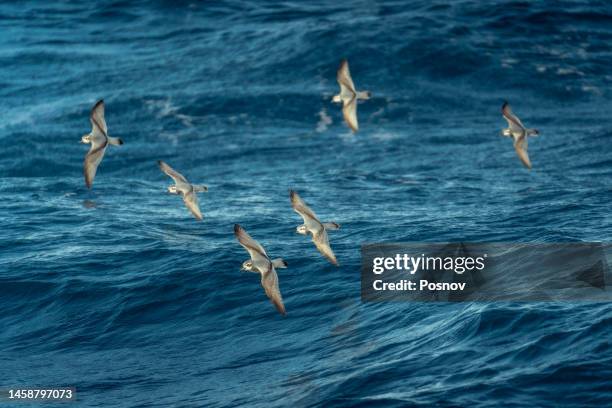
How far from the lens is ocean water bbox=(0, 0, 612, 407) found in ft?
81.6

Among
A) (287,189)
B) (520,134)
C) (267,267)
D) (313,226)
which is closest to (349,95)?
(520,134)

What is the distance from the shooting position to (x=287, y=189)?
→ 141 ft

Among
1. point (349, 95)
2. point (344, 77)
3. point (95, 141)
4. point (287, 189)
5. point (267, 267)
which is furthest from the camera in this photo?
point (287, 189)

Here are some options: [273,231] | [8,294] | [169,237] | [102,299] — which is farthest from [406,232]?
[8,294]

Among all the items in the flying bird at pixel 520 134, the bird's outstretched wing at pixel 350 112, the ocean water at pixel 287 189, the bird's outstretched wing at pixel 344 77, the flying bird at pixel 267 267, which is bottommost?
the ocean water at pixel 287 189

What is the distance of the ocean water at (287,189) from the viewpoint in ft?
81.6

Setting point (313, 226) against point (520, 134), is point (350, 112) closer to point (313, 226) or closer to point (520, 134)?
point (520, 134)

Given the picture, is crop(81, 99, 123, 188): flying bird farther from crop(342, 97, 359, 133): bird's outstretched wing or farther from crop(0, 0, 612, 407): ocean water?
crop(342, 97, 359, 133): bird's outstretched wing

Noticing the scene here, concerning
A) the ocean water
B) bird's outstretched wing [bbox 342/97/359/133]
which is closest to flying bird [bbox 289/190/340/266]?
the ocean water

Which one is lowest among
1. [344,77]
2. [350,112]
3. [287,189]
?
[287,189]

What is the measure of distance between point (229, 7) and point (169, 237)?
106 ft

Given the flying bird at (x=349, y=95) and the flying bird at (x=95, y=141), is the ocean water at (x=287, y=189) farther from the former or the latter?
the flying bird at (x=95, y=141)

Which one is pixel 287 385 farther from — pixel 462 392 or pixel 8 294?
pixel 8 294

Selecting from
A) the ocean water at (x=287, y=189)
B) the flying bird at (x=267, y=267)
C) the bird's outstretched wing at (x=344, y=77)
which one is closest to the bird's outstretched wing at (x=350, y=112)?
the bird's outstretched wing at (x=344, y=77)
